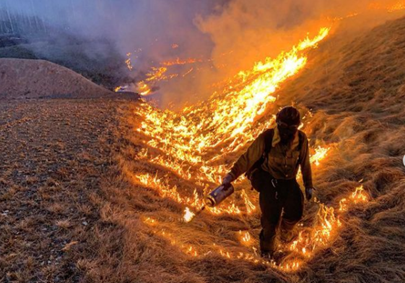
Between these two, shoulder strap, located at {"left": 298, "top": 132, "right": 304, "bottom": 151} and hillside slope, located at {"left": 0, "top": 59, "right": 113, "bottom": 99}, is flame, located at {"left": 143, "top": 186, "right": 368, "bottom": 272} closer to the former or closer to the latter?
shoulder strap, located at {"left": 298, "top": 132, "right": 304, "bottom": 151}

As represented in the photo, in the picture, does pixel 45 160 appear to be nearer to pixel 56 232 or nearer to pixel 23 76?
pixel 56 232

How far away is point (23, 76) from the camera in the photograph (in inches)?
1196

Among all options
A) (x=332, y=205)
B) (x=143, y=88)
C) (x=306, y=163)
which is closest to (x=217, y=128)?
(x=332, y=205)

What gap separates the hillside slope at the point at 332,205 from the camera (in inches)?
137

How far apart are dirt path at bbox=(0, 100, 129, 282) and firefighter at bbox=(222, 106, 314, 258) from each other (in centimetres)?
194

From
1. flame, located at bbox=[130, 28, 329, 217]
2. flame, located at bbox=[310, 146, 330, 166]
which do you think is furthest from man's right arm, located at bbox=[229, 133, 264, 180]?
flame, located at bbox=[310, 146, 330, 166]

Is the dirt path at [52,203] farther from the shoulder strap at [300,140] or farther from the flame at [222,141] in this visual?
the shoulder strap at [300,140]

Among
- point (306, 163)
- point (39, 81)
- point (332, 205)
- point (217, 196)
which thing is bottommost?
point (39, 81)

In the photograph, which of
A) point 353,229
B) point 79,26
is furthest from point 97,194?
point 79,26

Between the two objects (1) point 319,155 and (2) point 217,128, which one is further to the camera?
(2) point 217,128

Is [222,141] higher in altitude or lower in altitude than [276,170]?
lower

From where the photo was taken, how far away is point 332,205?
199 inches

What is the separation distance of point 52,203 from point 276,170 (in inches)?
145

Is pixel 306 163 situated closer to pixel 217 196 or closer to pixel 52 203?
pixel 217 196
